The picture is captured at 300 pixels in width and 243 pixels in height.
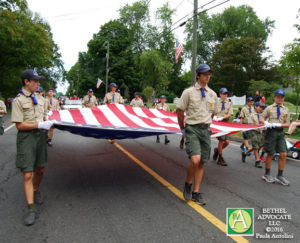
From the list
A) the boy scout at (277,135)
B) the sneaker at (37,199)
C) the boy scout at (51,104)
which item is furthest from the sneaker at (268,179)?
the boy scout at (51,104)

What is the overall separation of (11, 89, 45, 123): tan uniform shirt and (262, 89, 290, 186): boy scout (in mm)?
4026

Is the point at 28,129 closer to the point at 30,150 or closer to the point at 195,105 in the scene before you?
the point at 30,150

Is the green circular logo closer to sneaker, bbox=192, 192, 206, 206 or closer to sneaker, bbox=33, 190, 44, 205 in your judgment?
sneaker, bbox=192, 192, 206, 206

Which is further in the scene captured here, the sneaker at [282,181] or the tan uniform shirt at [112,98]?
the tan uniform shirt at [112,98]

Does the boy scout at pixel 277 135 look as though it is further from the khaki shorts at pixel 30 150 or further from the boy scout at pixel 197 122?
the khaki shorts at pixel 30 150

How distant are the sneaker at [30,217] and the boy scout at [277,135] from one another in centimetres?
405

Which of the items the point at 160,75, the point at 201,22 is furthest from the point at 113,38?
the point at 201,22

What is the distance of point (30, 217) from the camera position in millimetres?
3008

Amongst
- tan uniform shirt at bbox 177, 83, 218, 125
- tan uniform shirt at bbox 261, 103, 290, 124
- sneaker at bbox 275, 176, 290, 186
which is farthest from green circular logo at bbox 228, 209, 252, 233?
tan uniform shirt at bbox 261, 103, 290, 124

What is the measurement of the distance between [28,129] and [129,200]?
1.74m

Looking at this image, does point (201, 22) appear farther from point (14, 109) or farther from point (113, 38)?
point (14, 109)

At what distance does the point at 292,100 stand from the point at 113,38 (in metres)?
29.3

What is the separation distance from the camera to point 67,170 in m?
5.32

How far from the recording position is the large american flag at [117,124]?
4121mm
